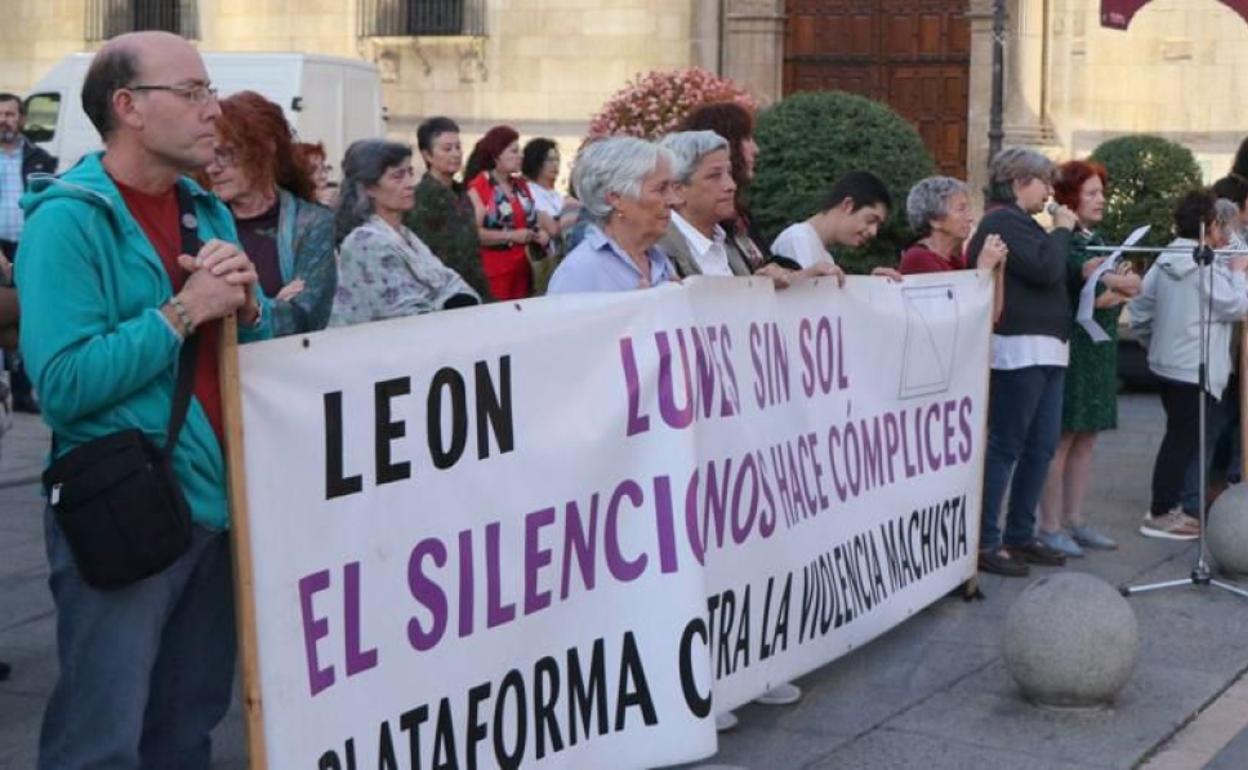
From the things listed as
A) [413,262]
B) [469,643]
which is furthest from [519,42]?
[469,643]

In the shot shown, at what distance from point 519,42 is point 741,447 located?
17.0 meters

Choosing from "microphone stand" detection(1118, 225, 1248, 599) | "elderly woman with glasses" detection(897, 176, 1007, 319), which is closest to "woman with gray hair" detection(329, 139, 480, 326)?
"elderly woman with glasses" detection(897, 176, 1007, 319)

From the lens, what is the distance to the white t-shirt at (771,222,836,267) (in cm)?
759

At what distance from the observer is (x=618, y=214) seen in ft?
19.7

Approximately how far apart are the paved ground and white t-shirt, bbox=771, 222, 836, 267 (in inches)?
53.7

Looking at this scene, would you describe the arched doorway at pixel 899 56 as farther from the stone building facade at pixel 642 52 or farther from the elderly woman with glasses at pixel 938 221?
the elderly woman with glasses at pixel 938 221

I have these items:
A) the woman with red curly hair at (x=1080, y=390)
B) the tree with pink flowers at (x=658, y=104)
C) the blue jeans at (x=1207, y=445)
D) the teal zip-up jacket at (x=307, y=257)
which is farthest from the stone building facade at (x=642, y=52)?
the teal zip-up jacket at (x=307, y=257)

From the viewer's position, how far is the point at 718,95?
727 inches

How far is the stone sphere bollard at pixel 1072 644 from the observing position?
665cm

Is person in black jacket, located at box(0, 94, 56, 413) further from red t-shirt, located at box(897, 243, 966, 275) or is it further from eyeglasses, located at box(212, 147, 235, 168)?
eyeglasses, located at box(212, 147, 235, 168)

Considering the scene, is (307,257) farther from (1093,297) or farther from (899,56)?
(899,56)

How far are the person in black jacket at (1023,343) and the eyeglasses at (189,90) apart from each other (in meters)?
5.11

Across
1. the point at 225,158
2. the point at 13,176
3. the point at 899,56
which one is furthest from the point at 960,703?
the point at 899,56

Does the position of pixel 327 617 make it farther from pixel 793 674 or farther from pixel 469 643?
pixel 793 674
